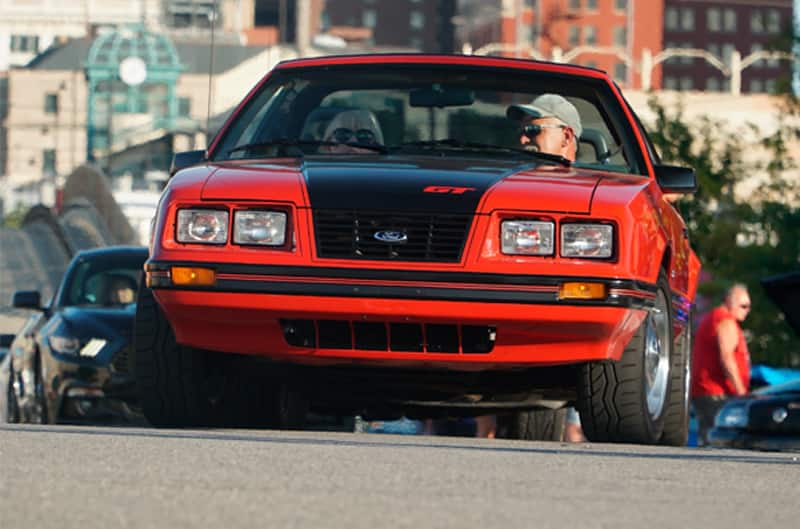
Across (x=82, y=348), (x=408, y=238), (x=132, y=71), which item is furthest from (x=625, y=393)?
(x=132, y=71)

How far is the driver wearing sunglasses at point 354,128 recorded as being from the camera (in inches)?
373

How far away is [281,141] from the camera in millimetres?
9312

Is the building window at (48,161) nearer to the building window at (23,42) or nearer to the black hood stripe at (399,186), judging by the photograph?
the building window at (23,42)

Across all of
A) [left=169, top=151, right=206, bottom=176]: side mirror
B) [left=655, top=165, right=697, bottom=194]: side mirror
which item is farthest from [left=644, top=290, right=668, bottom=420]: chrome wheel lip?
[left=169, top=151, right=206, bottom=176]: side mirror

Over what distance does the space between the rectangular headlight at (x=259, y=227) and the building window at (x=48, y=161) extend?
414 feet

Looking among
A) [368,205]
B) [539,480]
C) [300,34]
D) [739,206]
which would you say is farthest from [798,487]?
[300,34]

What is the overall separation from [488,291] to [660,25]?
464 ft

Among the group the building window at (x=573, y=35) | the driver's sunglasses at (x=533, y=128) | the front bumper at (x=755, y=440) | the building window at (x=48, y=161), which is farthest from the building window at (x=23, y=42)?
the driver's sunglasses at (x=533, y=128)

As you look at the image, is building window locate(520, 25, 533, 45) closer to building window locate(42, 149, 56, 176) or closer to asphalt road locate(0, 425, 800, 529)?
building window locate(42, 149, 56, 176)

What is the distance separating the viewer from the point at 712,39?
15875 cm

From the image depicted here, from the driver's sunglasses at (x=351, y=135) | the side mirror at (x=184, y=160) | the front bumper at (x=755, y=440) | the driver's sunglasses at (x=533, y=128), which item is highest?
the driver's sunglasses at (x=533, y=128)

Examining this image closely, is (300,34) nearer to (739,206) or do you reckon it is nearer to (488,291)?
(739,206)

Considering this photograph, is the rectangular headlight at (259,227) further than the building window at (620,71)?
No

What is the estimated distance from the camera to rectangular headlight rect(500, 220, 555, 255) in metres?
8.16
